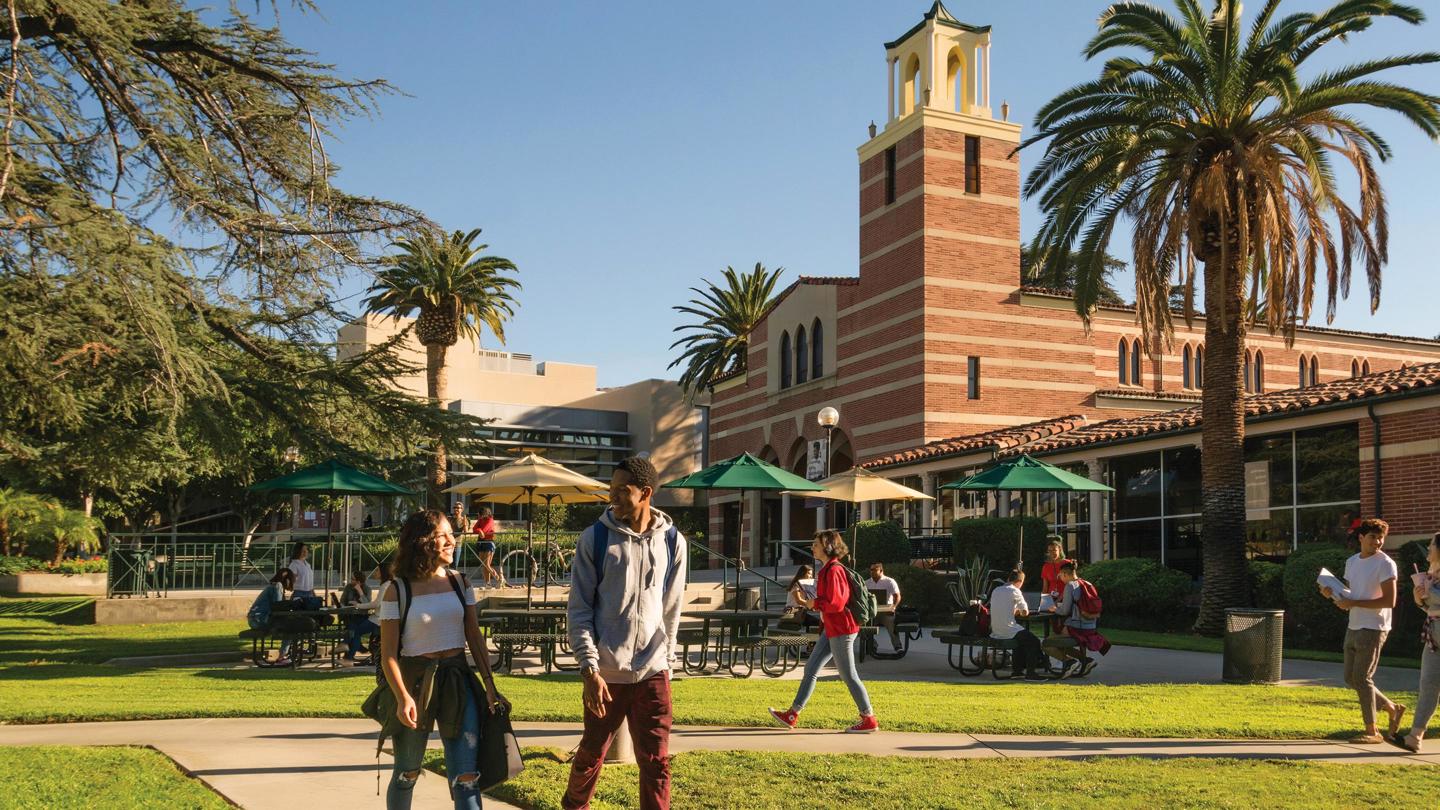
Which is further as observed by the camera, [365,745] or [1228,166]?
[1228,166]

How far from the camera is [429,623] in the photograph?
5.85 metres

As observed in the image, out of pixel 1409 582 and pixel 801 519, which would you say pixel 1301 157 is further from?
pixel 801 519

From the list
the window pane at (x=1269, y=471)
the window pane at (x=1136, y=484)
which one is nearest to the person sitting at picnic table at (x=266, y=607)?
the window pane at (x=1269, y=471)

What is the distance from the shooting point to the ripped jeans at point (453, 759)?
225 inches

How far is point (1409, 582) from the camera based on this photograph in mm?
17547

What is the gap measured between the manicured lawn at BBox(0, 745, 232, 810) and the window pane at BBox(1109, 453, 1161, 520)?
66.2ft

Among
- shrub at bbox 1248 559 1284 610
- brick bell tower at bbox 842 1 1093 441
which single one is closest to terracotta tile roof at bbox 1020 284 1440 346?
brick bell tower at bbox 842 1 1093 441

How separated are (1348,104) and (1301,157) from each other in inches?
39.1

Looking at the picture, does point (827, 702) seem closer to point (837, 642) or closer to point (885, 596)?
point (837, 642)

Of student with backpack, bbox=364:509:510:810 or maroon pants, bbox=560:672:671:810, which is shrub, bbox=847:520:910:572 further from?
student with backpack, bbox=364:509:510:810

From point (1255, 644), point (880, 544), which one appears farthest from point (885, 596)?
point (880, 544)

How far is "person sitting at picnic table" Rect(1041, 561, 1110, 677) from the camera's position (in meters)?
14.2

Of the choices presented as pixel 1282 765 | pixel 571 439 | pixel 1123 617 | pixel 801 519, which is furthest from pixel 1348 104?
pixel 571 439

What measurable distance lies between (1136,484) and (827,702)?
1515cm
